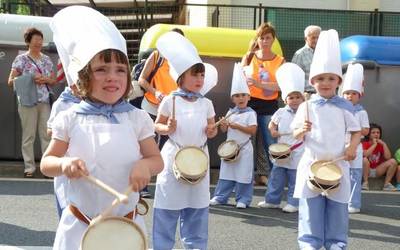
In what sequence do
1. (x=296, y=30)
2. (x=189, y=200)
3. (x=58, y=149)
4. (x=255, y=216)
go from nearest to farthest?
(x=58, y=149)
(x=189, y=200)
(x=255, y=216)
(x=296, y=30)

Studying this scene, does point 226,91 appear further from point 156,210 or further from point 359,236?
point 156,210

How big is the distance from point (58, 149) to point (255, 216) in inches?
156

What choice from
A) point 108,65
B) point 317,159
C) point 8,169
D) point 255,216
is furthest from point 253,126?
point 108,65

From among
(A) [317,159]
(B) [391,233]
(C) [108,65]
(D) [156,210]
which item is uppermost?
(C) [108,65]

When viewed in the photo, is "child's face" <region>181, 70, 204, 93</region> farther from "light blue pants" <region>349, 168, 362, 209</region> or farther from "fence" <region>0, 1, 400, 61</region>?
"fence" <region>0, 1, 400, 61</region>

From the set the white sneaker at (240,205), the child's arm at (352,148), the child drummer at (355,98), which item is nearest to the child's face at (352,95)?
the child drummer at (355,98)

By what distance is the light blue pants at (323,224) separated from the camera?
482 centimetres

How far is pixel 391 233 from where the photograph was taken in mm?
6086

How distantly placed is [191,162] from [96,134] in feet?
6.15

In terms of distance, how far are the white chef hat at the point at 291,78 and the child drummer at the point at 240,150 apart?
483 millimetres

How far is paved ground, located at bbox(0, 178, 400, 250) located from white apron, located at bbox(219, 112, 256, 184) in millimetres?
342

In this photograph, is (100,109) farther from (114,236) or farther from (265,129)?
(265,129)

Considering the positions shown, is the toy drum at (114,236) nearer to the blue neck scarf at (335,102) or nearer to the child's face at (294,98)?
the blue neck scarf at (335,102)

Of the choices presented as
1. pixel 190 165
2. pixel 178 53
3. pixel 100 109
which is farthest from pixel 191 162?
pixel 100 109
